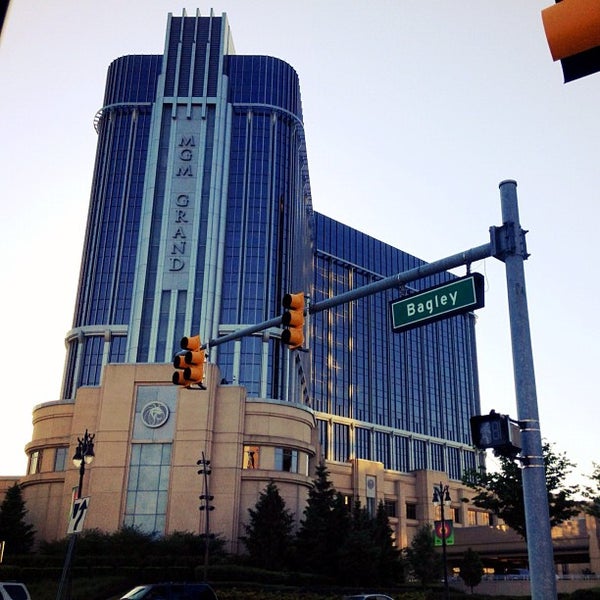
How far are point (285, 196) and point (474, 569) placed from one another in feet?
228

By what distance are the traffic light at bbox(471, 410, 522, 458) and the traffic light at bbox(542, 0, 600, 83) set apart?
264 inches

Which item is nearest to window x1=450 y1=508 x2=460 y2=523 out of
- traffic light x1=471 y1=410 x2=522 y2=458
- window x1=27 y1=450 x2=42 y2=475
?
window x1=27 y1=450 x2=42 y2=475

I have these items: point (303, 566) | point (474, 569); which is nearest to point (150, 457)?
point (303, 566)

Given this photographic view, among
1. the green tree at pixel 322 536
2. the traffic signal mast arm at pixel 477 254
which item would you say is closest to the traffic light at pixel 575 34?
the traffic signal mast arm at pixel 477 254

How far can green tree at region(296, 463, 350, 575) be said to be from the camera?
52.4 m

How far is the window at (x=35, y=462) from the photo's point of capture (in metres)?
66.4

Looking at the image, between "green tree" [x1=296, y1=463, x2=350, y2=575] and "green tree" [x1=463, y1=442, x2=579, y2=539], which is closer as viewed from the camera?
"green tree" [x1=463, y1=442, x2=579, y2=539]

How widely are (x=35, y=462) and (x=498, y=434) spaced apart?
216 feet

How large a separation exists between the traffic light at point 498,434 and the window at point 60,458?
61570mm

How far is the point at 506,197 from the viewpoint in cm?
1123

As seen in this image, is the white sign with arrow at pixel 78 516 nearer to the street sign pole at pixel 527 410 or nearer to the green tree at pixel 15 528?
the street sign pole at pixel 527 410

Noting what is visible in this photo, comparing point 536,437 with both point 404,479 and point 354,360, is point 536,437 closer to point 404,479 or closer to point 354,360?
point 404,479

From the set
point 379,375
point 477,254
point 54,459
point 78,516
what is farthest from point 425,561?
point 379,375

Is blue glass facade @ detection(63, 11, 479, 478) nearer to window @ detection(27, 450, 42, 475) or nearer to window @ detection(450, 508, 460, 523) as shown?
window @ detection(450, 508, 460, 523)
